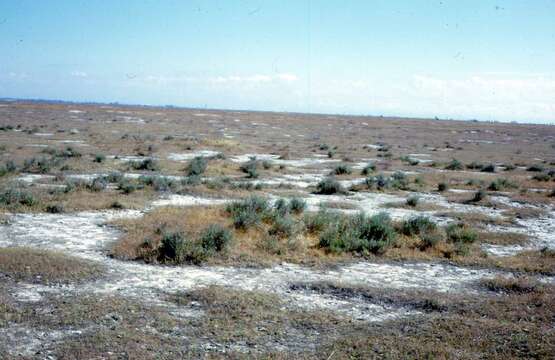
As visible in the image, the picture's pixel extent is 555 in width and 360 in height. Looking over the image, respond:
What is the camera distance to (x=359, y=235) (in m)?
13.6

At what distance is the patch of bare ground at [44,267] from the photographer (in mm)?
9609

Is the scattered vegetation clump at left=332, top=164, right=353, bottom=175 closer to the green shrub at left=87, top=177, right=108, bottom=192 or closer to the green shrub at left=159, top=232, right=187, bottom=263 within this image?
the green shrub at left=87, top=177, right=108, bottom=192

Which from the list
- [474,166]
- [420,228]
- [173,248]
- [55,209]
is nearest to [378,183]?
[420,228]

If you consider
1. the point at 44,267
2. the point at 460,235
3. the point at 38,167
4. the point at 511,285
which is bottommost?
the point at 511,285

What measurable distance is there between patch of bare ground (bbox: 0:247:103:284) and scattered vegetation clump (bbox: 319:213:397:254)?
5.66 meters

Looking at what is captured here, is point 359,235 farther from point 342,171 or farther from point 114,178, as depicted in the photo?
point 342,171

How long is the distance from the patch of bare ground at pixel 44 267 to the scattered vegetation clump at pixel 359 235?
5660 mm

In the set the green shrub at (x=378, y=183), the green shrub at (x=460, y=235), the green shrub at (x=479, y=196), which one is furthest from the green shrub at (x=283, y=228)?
the green shrub at (x=479, y=196)

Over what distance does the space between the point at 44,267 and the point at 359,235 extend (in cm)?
763

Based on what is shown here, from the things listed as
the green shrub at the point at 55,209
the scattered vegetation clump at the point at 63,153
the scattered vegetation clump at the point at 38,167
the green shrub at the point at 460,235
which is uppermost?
the scattered vegetation clump at the point at 63,153

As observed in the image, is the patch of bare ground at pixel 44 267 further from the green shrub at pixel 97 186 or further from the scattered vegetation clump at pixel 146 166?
the scattered vegetation clump at pixel 146 166

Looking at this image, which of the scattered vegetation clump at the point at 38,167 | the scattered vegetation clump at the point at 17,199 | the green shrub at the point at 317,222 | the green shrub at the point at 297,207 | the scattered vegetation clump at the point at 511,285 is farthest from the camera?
the scattered vegetation clump at the point at 38,167

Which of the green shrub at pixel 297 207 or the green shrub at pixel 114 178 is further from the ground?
the green shrub at pixel 114 178

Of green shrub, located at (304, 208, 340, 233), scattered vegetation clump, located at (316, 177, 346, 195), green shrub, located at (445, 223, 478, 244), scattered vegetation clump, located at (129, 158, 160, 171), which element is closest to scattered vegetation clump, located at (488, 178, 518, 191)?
scattered vegetation clump, located at (316, 177, 346, 195)
